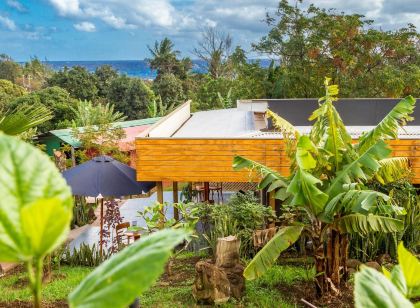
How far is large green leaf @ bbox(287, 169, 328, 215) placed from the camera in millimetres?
6160

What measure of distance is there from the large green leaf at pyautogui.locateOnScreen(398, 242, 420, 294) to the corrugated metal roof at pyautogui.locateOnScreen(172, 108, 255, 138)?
1185cm

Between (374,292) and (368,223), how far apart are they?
259 inches

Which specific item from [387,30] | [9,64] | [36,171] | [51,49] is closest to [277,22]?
[387,30]

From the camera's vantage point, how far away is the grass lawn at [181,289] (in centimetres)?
764

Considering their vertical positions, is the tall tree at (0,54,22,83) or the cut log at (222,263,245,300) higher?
the tall tree at (0,54,22,83)

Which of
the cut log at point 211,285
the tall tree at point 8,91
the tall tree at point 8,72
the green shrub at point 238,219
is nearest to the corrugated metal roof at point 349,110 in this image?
the green shrub at point 238,219

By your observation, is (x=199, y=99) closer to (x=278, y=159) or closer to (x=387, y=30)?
(x=387, y=30)

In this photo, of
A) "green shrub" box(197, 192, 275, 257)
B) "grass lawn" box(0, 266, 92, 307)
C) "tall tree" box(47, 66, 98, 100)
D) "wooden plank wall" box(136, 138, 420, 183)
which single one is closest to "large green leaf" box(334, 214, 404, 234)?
"green shrub" box(197, 192, 275, 257)

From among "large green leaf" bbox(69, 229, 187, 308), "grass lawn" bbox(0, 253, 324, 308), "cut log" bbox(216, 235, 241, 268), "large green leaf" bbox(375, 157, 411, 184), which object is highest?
"large green leaf" bbox(69, 229, 187, 308)

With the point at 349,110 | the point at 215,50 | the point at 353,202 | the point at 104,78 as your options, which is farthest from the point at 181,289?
the point at 215,50

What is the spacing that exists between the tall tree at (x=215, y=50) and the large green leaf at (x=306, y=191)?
35208mm

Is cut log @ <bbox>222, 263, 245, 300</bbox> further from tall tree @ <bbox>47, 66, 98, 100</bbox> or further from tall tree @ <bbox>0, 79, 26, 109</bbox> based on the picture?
tall tree @ <bbox>0, 79, 26, 109</bbox>

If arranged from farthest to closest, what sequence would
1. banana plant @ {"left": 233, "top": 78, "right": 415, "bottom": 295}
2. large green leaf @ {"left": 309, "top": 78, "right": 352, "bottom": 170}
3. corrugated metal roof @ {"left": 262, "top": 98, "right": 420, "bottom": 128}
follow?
corrugated metal roof @ {"left": 262, "top": 98, "right": 420, "bottom": 128} → large green leaf @ {"left": 309, "top": 78, "right": 352, "bottom": 170} → banana plant @ {"left": 233, "top": 78, "right": 415, "bottom": 295}

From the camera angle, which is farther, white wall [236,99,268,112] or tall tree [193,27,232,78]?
tall tree [193,27,232,78]
